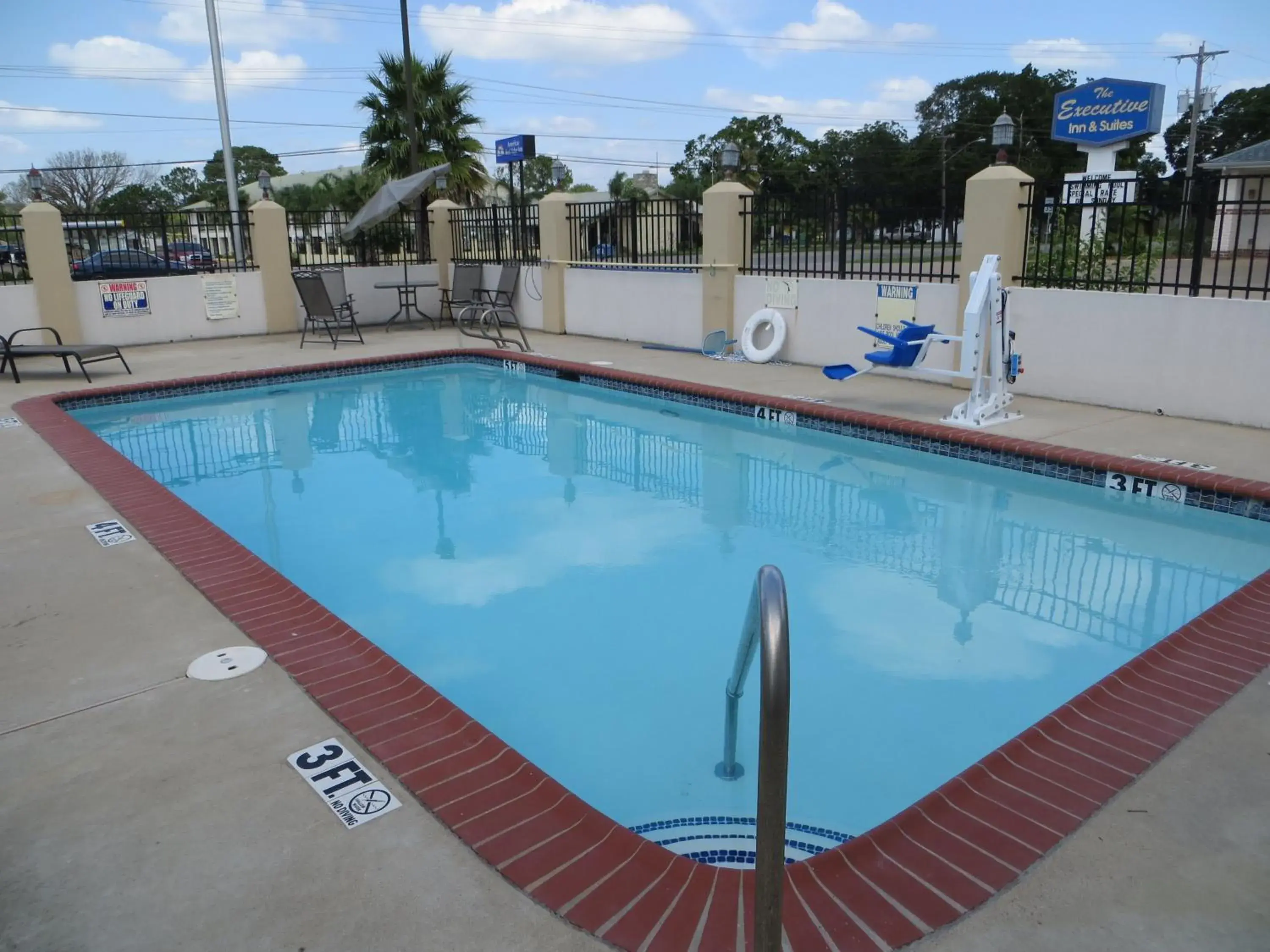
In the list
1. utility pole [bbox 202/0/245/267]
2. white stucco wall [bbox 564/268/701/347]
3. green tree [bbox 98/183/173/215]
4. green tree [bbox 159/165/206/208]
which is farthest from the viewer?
green tree [bbox 159/165/206/208]

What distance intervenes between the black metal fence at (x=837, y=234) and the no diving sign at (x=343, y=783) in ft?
24.2

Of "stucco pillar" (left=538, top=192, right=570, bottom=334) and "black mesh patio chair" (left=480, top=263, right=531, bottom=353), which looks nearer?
"stucco pillar" (left=538, top=192, right=570, bottom=334)

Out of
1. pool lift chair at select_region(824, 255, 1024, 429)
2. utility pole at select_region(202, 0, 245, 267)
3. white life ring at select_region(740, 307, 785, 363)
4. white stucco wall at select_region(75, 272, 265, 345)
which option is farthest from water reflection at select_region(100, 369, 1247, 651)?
utility pole at select_region(202, 0, 245, 267)

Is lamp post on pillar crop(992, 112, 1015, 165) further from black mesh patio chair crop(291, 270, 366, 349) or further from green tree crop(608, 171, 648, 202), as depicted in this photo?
green tree crop(608, 171, 648, 202)

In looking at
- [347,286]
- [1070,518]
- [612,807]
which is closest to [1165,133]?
[347,286]

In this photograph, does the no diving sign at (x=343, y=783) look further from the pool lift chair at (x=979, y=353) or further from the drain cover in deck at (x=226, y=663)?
→ the pool lift chair at (x=979, y=353)

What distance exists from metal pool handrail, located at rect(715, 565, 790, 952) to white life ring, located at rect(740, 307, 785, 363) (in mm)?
8552

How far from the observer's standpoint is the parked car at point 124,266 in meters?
12.0

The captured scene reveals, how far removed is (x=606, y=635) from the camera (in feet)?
14.0

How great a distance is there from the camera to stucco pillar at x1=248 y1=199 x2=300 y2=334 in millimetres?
12914

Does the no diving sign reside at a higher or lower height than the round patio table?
lower

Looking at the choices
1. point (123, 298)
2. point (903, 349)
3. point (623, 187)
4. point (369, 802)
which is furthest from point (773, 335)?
point (623, 187)

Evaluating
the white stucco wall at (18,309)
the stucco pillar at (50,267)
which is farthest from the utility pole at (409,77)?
the white stucco wall at (18,309)

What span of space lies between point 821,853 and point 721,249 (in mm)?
8912
